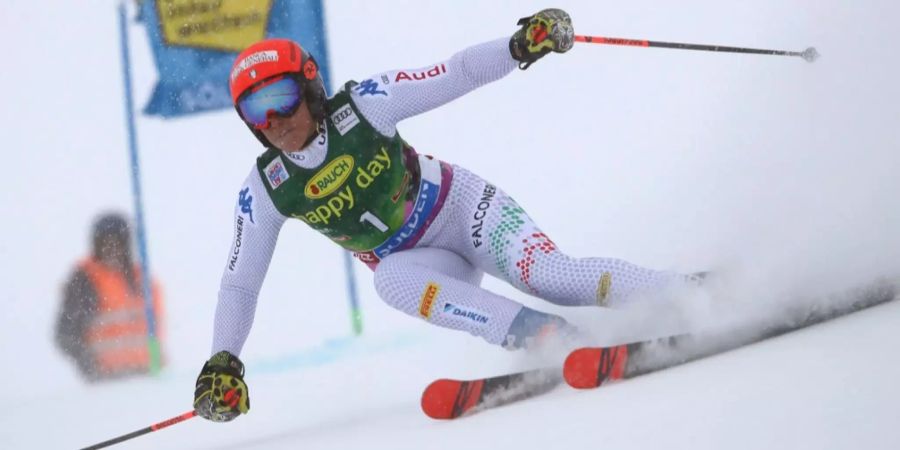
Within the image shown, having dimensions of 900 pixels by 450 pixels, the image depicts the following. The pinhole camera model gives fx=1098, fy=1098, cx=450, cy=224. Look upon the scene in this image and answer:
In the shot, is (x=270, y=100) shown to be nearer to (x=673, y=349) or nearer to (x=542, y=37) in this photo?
(x=542, y=37)

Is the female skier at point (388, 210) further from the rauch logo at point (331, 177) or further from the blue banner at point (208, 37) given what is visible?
the blue banner at point (208, 37)

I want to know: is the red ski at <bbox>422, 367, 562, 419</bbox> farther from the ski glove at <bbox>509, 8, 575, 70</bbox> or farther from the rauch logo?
the ski glove at <bbox>509, 8, 575, 70</bbox>

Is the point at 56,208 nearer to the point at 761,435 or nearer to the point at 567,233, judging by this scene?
the point at 567,233

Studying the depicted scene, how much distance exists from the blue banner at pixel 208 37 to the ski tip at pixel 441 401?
376 cm

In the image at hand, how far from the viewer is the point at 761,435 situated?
1.86 meters

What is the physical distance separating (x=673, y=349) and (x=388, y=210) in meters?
1.08

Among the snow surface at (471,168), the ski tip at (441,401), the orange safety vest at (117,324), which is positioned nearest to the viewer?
the ski tip at (441,401)


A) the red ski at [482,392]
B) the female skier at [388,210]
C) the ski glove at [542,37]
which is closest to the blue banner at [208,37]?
the female skier at [388,210]

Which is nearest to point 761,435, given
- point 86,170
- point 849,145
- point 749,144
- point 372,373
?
point 849,145

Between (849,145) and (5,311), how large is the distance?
513 cm

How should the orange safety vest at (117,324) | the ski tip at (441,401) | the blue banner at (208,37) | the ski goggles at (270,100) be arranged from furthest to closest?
the orange safety vest at (117,324) < the blue banner at (208,37) < the ski goggles at (270,100) < the ski tip at (441,401)

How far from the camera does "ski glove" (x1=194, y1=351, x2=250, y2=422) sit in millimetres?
3291

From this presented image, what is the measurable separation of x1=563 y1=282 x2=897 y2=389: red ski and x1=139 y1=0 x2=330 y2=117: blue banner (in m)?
4.06

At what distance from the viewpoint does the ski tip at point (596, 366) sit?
285cm
